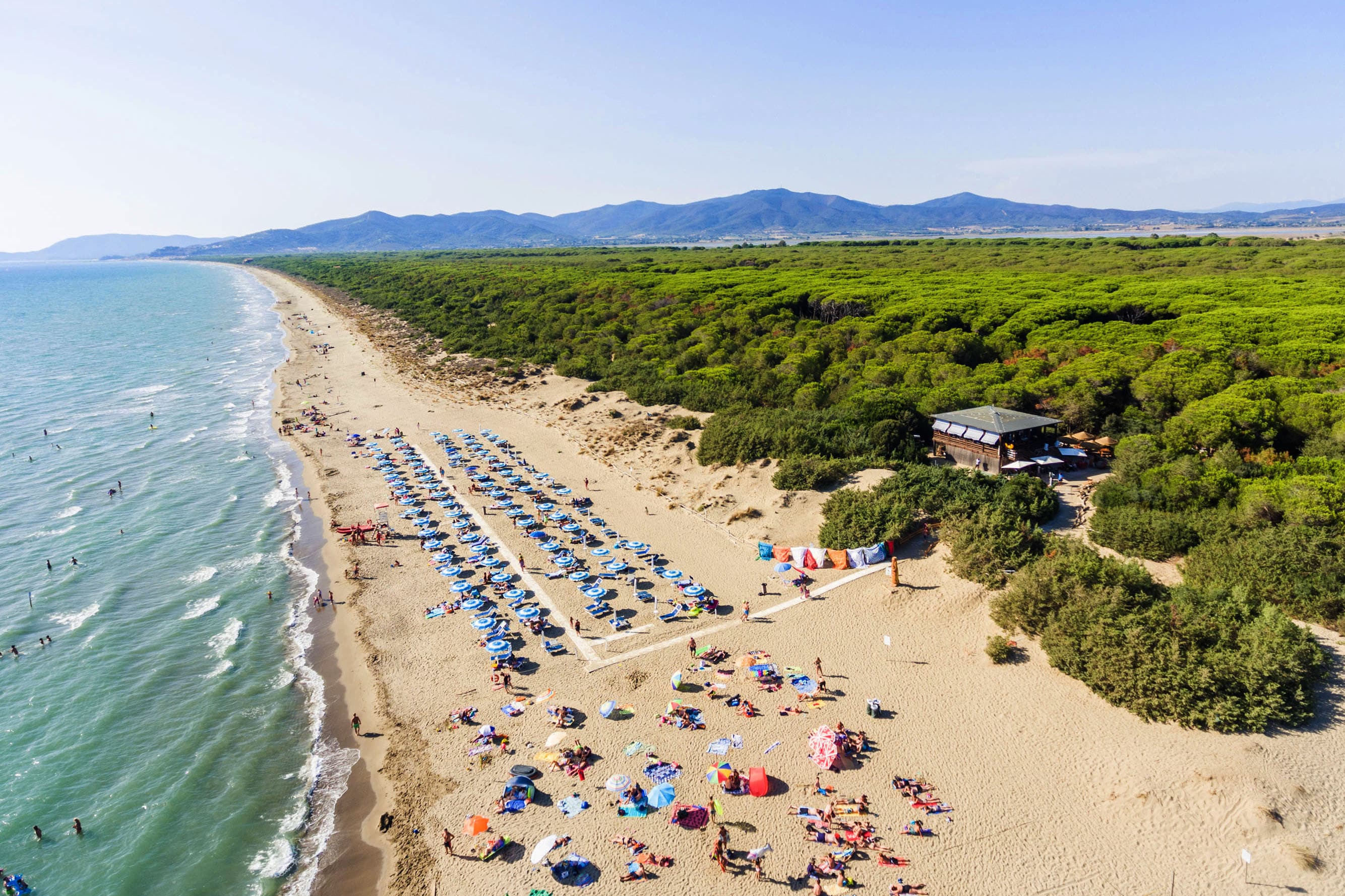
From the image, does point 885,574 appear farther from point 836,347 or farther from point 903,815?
point 836,347

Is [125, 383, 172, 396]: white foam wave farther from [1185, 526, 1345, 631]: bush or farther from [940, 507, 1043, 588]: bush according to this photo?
[1185, 526, 1345, 631]: bush

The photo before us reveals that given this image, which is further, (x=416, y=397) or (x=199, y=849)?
(x=416, y=397)

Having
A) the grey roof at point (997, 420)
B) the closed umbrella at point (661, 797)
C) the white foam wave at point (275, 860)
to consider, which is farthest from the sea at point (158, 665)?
the grey roof at point (997, 420)

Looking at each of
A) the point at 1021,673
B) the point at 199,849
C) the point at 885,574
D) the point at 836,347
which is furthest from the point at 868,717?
the point at 836,347

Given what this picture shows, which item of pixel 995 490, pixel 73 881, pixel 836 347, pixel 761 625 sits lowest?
pixel 73 881

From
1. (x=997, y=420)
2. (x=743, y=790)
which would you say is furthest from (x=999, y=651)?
(x=997, y=420)

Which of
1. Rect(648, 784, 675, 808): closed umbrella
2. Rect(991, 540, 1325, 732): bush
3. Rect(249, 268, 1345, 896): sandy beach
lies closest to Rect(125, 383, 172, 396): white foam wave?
Rect(249, 268, 1345, 896): sandy beach
